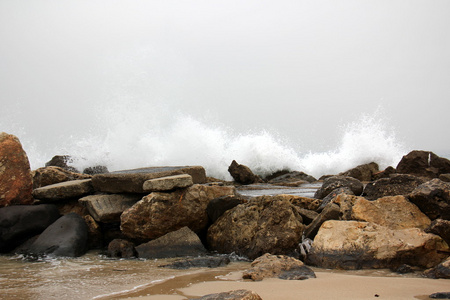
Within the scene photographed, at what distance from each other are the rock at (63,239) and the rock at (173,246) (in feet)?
2.97

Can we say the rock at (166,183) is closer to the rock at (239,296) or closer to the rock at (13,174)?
the rock at (13,174)

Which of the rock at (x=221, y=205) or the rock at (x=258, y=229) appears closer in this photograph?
the rock at (x=258, y=229)

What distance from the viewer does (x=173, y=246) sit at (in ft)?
18.2

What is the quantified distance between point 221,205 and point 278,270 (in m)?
2.26

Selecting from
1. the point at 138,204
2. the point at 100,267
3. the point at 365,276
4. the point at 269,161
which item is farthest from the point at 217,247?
the point at 269,161

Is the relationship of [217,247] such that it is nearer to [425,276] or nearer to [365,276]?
[365,276]

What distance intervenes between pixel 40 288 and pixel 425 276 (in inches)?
140

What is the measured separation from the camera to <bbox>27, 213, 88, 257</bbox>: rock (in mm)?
5527

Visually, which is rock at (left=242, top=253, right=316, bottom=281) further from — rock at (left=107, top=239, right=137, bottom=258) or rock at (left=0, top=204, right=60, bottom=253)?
rock at (left=0, top=204, right=60, bottom=253)

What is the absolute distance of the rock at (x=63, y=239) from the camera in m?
5.53

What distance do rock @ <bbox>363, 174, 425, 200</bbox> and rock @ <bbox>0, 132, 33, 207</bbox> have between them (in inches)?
213

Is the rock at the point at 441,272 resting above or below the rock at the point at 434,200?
below

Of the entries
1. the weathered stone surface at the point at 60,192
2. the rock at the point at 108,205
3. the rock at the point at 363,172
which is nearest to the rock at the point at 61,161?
the weathered stone surface at the point at 60,192

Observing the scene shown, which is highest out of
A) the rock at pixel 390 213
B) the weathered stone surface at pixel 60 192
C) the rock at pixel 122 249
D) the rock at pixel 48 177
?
the rock at pixel 48 177
